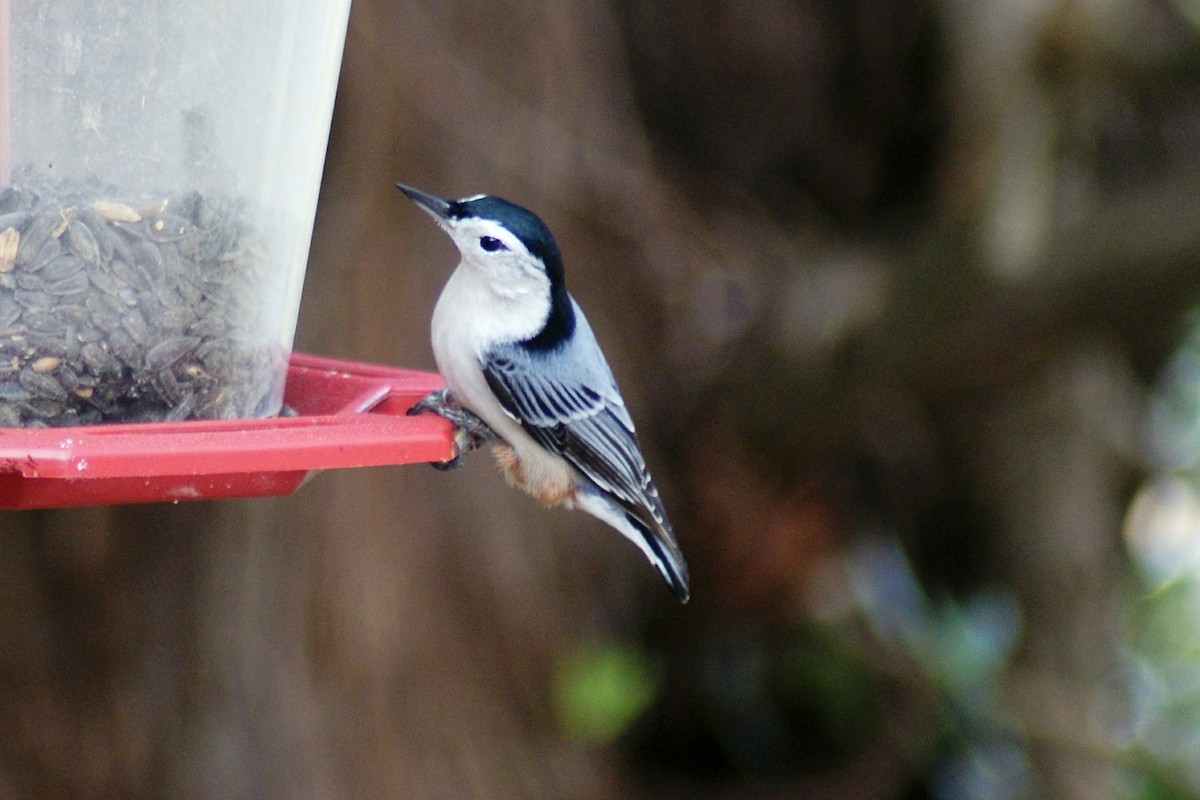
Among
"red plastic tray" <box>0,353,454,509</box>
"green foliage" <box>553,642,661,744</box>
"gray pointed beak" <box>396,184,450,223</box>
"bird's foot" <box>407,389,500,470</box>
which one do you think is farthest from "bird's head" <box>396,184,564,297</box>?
"green foliage" <box>553,642,661,744</box>

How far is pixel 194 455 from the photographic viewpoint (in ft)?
Result: 4.74

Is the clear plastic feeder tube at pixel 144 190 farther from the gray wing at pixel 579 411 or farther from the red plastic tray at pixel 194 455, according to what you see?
the gray wing at pixel 579 411

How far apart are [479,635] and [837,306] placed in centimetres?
147

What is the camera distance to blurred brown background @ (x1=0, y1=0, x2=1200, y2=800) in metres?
3.31

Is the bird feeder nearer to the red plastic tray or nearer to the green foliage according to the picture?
the red plastic tray

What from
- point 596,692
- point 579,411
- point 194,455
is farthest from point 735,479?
point 194,455

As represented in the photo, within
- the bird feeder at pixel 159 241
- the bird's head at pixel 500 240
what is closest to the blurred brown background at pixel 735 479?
the bird's head at pixel 500 240

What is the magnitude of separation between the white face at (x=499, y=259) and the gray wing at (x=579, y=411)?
0.12 metres

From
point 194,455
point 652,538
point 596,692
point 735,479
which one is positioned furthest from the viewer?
point 735,479

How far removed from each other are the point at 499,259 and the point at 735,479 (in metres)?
2.13

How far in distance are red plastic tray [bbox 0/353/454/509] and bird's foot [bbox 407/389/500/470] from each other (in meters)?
0.38

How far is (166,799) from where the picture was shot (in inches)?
127

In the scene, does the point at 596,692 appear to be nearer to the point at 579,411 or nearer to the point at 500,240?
the point at 579,411

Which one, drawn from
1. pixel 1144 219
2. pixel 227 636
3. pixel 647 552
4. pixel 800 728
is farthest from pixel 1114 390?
pixel 227 636
